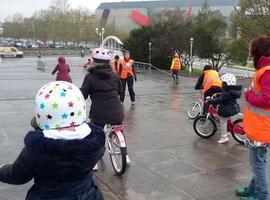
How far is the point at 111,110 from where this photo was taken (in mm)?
5926

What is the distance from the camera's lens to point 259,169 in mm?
4812

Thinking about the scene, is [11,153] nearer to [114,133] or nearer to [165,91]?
[114,133]

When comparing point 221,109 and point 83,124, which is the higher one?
point 83,124

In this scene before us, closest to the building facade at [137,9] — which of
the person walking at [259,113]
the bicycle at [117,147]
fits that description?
the bicycle at [117,147]

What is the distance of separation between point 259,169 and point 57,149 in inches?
114

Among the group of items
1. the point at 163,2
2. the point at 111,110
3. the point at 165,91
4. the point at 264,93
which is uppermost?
the point at 163,2

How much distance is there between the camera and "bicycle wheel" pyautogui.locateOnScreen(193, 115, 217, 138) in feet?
27.5

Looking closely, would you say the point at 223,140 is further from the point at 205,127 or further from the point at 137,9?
the point at 137,9

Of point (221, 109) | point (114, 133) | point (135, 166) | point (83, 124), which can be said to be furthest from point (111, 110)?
point (83, 124)

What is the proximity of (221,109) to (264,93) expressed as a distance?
10.5 ft

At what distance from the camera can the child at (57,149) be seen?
2594 millimetres

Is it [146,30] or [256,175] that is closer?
[256,175]

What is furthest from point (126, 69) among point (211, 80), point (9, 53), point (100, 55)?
point (9, 53)

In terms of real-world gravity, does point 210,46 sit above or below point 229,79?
below
